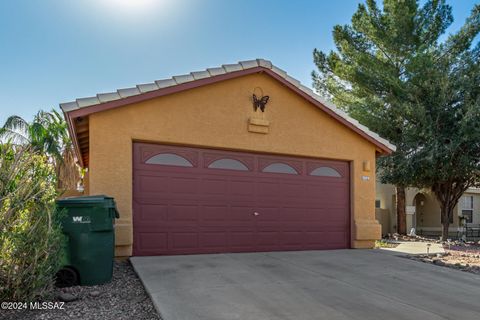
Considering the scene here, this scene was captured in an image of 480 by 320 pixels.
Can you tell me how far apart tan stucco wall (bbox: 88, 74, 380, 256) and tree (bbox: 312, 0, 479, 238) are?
23.4 feet

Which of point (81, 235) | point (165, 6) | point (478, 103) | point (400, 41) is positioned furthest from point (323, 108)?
point (400, 41)

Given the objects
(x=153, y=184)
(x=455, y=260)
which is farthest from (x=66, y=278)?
(x=455, y=260)

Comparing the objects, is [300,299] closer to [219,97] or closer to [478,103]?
[219,97]

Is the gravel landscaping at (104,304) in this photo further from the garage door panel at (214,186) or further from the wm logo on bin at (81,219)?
the garage door panel at (214,186)

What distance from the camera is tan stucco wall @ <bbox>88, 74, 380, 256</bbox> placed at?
28.2 ft

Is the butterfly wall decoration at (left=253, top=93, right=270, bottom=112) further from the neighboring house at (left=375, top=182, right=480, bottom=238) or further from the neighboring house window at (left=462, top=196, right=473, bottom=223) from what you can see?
the neighboring house window at (left=462, top=196, right=473, bottom=223)

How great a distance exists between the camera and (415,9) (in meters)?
19.6

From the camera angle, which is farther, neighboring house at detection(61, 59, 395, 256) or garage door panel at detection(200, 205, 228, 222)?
garage door panel at detection(200, 205, 228, 222)

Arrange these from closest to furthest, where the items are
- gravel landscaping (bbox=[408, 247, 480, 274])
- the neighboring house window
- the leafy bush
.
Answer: the leafy bush, gravel landscaping (bbox=[408, 247, 480, 274]), the neighboring house window

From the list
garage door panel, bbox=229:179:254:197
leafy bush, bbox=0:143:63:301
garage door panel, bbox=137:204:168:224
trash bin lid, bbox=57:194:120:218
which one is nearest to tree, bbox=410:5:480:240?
garage door panel, bbox=229:179:254:197

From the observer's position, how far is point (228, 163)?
998 cm

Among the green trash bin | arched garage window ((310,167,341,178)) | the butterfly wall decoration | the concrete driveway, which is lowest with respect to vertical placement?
the concrete driveway

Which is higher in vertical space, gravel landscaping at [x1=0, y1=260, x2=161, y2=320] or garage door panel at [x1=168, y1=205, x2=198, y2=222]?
garage door panel at [x1=168, y1=205, x2=198, y2=222]

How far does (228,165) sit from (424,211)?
64.8ft
